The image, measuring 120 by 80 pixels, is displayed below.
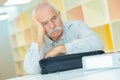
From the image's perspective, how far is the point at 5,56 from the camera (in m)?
6.47

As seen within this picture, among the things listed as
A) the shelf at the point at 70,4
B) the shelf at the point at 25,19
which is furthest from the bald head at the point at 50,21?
the shelf at the point at 25,19

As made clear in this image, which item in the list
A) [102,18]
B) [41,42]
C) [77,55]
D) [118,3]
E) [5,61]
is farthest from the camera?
[5,61]

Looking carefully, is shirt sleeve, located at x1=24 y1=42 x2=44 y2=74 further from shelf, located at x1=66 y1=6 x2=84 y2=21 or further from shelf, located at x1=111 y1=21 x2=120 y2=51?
shelf, located at x1=66 y1=6 x2=84 y2=21

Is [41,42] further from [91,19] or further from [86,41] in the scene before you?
[91,19]

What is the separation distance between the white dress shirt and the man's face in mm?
54

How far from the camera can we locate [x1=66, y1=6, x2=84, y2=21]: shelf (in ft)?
9.04

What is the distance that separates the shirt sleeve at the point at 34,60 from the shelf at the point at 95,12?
92cm

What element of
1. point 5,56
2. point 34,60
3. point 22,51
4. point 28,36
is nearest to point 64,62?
point 34,60

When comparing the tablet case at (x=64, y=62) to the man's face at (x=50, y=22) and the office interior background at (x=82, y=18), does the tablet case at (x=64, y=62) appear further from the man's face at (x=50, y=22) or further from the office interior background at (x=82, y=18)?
the office interior background at (x=82, y=18)

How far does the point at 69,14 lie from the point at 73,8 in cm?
14

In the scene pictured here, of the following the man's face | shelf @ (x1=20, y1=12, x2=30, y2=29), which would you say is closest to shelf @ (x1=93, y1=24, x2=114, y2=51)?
the man's face

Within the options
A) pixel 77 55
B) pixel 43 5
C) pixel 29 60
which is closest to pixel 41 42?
pixel 29 60

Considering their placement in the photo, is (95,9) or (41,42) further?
(95,9)

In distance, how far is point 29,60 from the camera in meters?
1.63
